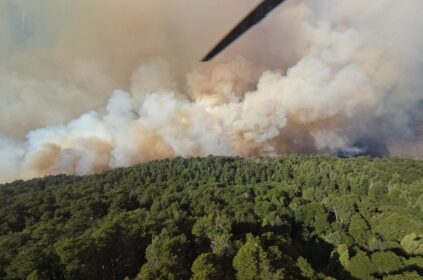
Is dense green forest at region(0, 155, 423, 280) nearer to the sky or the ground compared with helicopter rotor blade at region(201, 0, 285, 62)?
nearer to the sky

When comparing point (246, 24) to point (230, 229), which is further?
point (230, 229)

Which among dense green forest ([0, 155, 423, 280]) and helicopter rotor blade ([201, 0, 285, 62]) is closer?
helicopter rotor blade ([201, 0, 285, 62])

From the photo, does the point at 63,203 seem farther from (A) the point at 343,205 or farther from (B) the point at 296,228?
(A) the point at 343,205

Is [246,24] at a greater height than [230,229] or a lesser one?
lesser

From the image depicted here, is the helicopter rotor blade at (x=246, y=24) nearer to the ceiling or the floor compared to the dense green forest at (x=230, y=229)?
nearer to the floor
